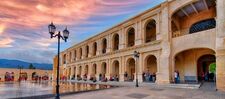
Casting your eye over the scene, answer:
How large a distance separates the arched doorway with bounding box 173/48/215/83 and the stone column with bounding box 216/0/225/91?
6305 mm

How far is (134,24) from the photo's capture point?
2775 centimetres

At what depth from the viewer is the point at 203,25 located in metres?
22.8

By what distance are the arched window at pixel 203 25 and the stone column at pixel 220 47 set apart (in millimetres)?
5534

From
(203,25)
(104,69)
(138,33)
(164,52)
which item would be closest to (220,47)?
(164,52)

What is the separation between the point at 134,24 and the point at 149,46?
4.46m

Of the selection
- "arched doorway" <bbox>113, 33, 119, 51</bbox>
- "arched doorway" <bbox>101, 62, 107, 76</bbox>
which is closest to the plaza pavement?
"arched doorway" <bbox>113, 33, 119, 51</bbox>

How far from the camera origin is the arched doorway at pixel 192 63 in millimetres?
23016

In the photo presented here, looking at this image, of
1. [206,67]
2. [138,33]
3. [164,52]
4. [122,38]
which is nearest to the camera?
[164,52]

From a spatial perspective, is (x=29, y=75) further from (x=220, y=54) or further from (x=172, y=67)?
(x=220, y=54)

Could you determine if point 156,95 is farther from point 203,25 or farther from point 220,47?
point 203,25

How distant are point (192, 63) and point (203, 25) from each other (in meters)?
4.31

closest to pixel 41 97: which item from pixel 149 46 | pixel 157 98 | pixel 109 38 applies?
pixel 157 98

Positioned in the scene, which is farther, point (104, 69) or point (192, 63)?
point (104, 69)

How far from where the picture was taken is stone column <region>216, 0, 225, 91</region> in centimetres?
1561
